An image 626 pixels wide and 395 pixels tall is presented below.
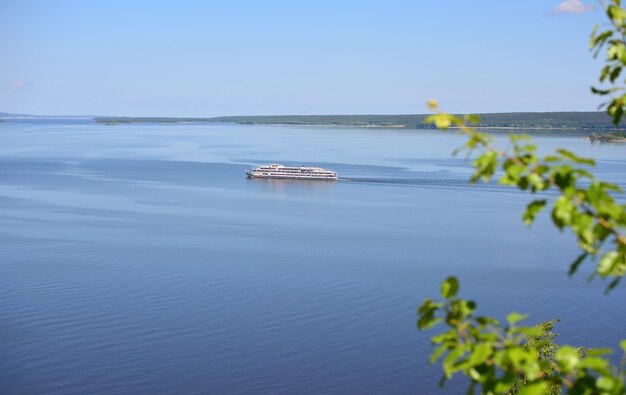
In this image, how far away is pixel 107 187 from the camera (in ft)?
147

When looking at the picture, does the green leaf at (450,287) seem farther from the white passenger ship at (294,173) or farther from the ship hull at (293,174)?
the white passenger ship at (294,173)

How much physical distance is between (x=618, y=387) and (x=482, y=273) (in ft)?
71.2

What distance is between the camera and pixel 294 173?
167 ft

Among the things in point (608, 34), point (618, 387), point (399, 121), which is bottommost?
point (399, 121)

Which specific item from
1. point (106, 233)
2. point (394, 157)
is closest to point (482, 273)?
point (106, 233)

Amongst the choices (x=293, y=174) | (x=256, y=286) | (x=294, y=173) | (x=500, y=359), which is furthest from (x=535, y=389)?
(x=294, y=173)

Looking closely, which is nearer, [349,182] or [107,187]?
[107,187]

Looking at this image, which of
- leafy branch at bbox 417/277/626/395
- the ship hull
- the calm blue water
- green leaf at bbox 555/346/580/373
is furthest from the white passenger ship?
green leaf at bbox 555/346/580/373

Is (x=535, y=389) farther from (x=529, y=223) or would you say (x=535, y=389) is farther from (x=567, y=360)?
(x=529, y=223)

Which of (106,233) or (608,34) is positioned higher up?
(608,34)

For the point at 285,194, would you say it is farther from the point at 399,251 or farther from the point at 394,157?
the point at 394,157

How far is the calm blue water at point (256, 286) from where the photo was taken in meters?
15.6

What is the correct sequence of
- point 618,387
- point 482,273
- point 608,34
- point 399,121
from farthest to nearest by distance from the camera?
point 399,121, point 482,273, point 608,34, point 618,387

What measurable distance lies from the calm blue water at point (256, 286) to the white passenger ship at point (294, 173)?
7.71m
